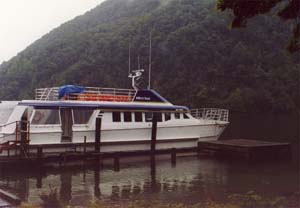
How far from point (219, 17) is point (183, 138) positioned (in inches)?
2720

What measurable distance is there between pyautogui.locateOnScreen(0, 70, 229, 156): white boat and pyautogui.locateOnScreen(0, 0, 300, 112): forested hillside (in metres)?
53.9

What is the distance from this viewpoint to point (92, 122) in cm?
2620

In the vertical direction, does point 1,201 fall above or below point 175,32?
below

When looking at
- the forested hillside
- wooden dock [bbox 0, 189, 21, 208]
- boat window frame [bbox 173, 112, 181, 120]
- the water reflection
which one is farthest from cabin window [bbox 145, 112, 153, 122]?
the forested hillside

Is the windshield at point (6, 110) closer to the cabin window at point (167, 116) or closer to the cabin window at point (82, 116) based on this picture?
the cabin window at point (82, 116)

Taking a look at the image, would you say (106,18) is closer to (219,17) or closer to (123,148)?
(219,17)

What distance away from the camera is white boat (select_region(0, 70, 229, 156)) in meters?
24.3

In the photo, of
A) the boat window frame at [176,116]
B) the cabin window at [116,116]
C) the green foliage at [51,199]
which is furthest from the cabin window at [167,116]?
the green foliage at [51,199]

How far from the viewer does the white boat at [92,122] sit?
24.3m

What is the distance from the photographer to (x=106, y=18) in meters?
126

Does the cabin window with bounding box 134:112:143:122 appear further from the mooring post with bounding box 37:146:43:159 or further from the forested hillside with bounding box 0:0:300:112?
the forested hillside with bounding box 0:0:300:112

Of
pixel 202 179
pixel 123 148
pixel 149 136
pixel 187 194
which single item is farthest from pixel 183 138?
pixel 187 194

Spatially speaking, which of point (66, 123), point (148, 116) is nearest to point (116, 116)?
point (148, 116)

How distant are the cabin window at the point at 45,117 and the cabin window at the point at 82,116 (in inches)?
48.4
